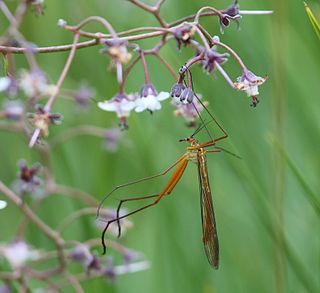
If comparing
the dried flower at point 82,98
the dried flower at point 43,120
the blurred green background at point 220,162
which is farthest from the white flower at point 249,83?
the dried flower at point 82,98

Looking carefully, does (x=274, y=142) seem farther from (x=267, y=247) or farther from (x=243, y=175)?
(x=267, y=247)

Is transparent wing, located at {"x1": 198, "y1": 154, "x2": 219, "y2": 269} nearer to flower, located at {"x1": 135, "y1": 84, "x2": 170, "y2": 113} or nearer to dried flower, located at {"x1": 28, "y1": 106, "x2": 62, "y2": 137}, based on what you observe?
flower, located at {"x1": 135, "y1": 84, "x2": 170, "y2": 113}

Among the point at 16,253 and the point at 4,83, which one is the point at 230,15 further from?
the point at 16,253

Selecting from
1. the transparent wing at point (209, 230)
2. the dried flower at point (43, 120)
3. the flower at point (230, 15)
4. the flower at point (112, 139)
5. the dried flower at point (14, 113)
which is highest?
the flower at point (230, 15)

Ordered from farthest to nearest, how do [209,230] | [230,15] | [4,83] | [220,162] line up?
1. [220,162]
2. [209,230]
3. [230,15]
4. [4,83]

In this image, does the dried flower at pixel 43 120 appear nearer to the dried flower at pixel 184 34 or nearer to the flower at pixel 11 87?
the flower at pixel 11 87

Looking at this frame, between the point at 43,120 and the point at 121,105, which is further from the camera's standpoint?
the point at 121,105

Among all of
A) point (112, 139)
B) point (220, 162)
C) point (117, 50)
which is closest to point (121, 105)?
point (117, 50)

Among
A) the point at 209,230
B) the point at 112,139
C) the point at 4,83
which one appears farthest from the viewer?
the point at 112,139
